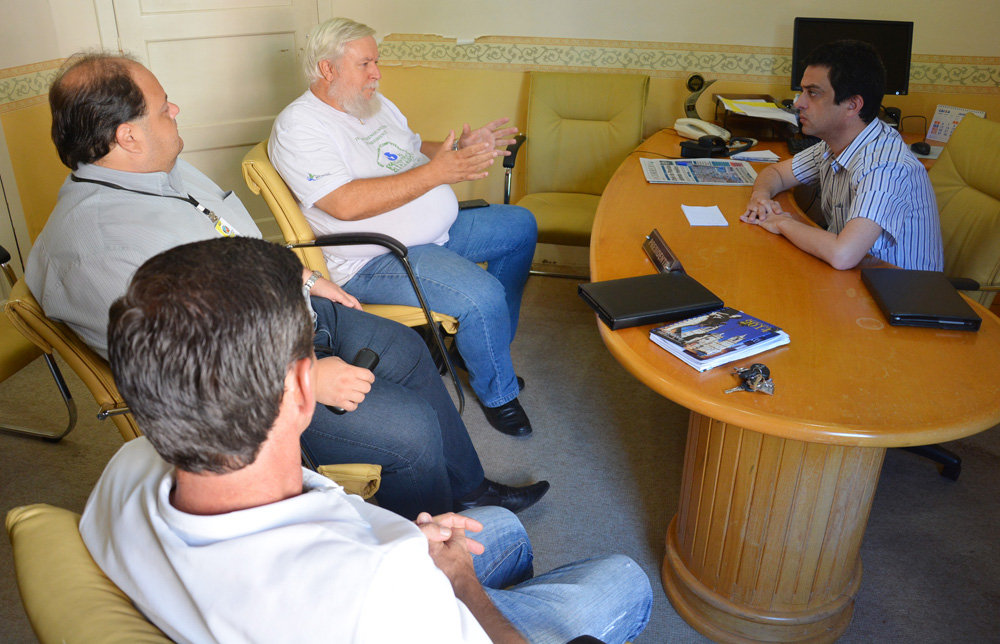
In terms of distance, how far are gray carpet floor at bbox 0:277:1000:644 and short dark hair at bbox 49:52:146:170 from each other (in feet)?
3.74

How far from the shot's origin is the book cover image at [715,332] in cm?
144

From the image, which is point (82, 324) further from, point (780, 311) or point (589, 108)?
point (589, 108)

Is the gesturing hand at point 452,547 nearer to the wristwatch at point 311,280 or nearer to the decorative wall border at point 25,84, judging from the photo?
the wristwatch at point 311,280

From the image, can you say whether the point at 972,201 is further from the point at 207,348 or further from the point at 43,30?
the point at 43,30

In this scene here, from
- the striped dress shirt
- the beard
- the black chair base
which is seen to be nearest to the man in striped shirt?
the striped dress shirt

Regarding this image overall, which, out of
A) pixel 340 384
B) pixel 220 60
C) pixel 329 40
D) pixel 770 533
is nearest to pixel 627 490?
pixel 770 533

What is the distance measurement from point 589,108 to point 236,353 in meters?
2.95

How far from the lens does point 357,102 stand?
2.44m

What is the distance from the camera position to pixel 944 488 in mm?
2229

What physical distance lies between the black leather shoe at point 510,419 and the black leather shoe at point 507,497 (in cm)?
33

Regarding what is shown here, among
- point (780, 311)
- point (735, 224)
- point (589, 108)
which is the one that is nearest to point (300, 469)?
point (780, 311)

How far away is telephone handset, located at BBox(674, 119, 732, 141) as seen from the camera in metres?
2.97

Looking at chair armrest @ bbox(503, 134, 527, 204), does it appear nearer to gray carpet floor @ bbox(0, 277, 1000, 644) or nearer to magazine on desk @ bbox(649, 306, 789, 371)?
gray carpet floor @ bbox(0, 277, 1000, 644)

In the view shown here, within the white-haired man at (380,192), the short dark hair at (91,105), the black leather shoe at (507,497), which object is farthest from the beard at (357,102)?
the black leather shoe at (507,497)
